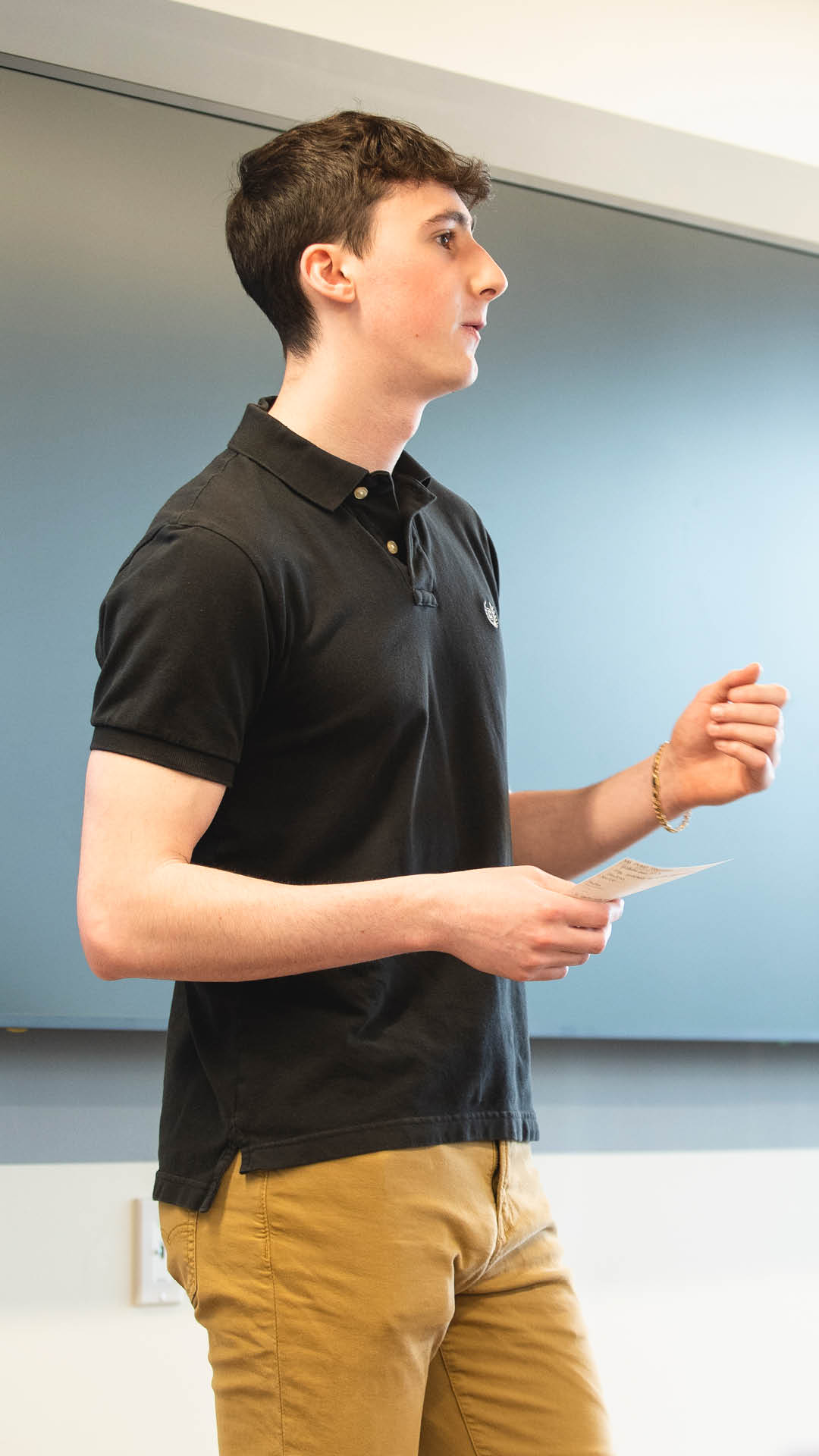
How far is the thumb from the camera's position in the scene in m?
1.33

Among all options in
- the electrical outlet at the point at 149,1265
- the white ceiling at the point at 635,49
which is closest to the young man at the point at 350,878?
the electrical outlet at the point at 149,1265

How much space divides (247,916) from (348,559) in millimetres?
369

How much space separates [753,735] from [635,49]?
1.57 m

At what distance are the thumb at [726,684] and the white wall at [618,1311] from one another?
3.30ft

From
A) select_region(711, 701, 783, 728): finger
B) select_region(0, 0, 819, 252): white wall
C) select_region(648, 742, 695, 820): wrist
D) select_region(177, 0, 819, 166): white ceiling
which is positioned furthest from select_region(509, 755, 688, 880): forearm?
select_region(177, 0, 819, 166): white ceiling

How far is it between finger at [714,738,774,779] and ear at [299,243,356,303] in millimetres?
591

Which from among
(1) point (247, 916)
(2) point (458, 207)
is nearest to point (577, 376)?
(2) point (458, 207)

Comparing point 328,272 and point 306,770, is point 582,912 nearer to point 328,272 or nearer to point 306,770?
point 306,770

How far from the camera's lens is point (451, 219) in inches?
53.9

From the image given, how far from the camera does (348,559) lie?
4.00 feet

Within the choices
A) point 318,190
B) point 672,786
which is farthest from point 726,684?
point 318,190

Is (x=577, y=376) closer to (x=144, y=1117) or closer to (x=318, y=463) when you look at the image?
(x=318, y=463)

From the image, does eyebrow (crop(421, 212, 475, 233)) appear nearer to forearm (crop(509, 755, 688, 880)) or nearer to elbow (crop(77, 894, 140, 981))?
forearm (crop(509, 755, 688, 880))

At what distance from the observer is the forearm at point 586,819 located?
1.42 m
